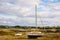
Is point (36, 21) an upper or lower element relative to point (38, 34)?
upper

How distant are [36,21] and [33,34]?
259 cm

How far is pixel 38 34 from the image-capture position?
3183 centimetres

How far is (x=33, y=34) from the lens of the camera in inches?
1249

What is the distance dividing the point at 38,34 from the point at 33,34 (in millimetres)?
971

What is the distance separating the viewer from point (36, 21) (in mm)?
31328

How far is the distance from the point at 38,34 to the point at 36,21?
8.49ft

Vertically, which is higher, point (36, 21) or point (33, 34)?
point (36, 21)
